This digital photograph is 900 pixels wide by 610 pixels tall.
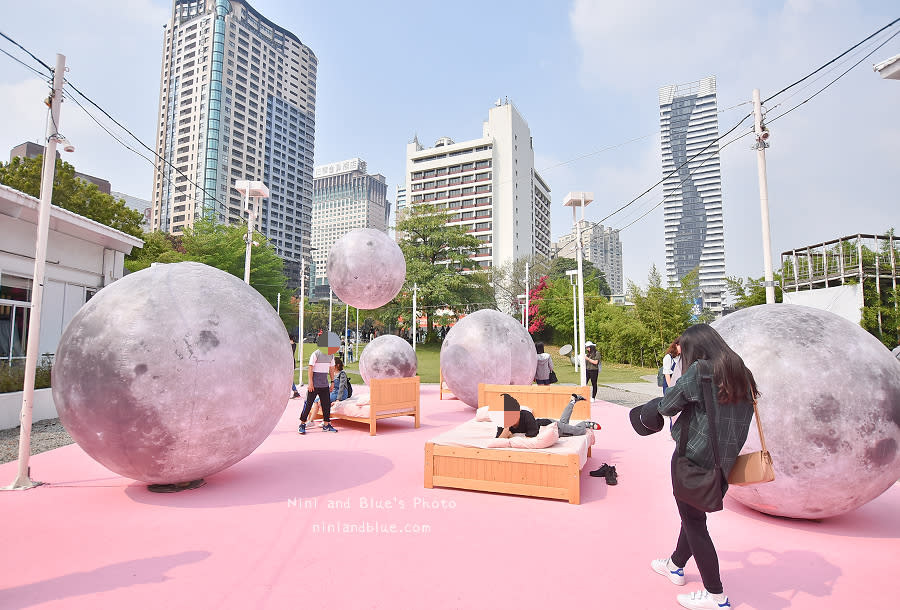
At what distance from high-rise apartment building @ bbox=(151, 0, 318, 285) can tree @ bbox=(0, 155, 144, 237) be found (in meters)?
60.7

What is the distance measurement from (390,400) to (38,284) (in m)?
6.27

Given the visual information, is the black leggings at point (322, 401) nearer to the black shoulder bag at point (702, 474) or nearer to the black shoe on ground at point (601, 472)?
the black shoe on ground at point (601, 472)

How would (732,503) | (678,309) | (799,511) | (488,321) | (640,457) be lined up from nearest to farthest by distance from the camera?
(799,511) < (732,503) < (640,457) < (488,321) < (678,309)

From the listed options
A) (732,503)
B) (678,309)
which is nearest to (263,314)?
(732,503)

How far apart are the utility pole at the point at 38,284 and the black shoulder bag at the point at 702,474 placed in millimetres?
7435

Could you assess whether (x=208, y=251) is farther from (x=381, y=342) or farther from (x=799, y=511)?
(x=799, y=511)

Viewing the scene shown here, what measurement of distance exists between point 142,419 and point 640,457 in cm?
732

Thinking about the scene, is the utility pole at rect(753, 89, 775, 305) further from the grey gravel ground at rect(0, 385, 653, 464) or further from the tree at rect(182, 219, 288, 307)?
the tree at rect(182, 219, 288, 307)

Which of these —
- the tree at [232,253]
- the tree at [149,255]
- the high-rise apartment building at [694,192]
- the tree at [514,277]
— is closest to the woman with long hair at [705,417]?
the tree at [149,255]

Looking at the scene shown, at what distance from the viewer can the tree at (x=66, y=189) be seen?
24636mm

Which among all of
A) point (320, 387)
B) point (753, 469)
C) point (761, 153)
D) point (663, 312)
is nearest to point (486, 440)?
point (753, 469)

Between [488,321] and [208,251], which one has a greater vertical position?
[208,251]

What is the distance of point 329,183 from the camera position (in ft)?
583

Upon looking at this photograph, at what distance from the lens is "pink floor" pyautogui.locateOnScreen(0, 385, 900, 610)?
11.0ft
